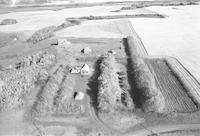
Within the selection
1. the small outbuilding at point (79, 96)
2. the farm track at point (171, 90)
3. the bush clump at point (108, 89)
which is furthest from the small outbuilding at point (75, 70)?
the farm track at point (171, 90)

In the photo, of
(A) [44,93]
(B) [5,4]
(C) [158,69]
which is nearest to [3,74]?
(A) [44,93]

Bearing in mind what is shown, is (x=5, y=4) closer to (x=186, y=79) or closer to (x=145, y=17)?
(x=145, y=17)

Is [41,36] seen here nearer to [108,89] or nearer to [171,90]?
[108,89]

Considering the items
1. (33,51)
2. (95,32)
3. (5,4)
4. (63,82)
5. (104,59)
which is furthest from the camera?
(5,4)

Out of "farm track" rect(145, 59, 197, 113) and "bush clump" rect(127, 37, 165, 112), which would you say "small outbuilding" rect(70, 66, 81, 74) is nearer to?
"bush clump" rect(127, 37, 165, 112)

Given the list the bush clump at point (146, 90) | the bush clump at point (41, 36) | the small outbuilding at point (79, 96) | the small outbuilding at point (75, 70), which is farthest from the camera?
the bush clump at point (41, 36)

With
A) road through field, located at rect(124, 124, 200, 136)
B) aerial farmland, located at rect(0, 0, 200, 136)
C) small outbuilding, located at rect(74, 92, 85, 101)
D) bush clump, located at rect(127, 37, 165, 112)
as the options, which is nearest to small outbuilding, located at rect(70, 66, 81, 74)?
aerial farmland, located at rect(0, 0, 200, 136)

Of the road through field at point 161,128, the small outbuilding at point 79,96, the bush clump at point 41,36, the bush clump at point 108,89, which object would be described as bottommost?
the road through field at point 161,128

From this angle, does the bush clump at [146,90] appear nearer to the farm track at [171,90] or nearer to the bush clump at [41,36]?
the farm track at [171,90]

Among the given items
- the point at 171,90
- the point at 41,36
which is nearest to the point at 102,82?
the point at 171,90
